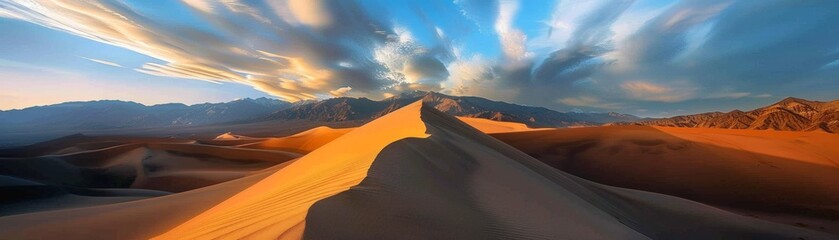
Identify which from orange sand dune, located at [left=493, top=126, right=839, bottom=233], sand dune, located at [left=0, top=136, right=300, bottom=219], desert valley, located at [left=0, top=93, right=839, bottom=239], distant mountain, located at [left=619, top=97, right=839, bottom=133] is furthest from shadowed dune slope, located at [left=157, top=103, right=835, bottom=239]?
distant mountain, located at [left=619, top=97, right=839, bottom=133]

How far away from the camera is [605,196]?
28.3 feet

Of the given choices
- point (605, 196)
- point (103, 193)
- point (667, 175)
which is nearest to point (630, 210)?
point (605, 196)

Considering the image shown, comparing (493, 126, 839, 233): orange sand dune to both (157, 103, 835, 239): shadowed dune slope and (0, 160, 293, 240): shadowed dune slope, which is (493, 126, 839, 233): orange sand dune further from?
(0, 160, 293, 240): shadowed dune slope

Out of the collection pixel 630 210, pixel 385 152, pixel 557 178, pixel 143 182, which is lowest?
pixel 143 182

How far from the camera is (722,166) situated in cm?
1573

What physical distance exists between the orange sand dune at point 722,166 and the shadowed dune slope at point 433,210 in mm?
4988

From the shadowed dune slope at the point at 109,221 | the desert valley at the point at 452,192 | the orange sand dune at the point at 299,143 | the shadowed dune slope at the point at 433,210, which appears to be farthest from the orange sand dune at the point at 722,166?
the orange sand dune at the point at 299,143

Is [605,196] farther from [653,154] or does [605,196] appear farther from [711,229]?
[653,154]

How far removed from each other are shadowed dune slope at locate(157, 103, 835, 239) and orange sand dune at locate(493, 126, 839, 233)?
4988mm

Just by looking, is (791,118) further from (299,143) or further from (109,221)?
(109,221)

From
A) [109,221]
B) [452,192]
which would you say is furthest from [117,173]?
[452,192]

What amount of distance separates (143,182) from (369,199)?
18.0m

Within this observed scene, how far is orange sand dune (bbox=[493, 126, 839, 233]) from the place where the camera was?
12055 mm

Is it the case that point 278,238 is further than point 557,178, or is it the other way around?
point 557,178
